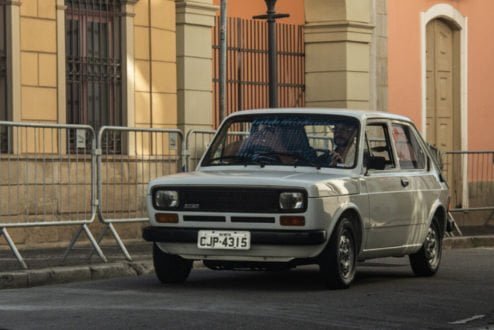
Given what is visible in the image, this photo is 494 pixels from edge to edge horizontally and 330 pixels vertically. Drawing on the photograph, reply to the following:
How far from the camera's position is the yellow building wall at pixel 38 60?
19016 mm

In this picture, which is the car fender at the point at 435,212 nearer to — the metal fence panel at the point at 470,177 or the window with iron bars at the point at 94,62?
the window with iron bars at the point at 94,62

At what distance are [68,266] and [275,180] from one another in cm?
304

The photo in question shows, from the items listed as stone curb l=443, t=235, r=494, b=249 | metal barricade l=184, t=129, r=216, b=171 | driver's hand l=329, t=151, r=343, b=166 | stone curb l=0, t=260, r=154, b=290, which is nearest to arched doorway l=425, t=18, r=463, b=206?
stone curb l=443, t=235, r=494, b=249

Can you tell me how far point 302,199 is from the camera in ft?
39.7

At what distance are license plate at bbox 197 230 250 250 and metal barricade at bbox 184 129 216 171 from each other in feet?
13.8

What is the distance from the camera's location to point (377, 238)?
43.7 ft

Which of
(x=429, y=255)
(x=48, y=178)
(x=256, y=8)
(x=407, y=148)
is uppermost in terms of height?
(x=256, y=8)

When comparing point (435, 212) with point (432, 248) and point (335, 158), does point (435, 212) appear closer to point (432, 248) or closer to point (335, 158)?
point (432, 248)

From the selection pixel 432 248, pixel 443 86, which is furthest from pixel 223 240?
pixel 443 86

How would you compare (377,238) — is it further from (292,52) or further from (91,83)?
(292,52)

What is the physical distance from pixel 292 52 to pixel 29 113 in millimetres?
7838

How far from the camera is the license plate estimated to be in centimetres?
1212

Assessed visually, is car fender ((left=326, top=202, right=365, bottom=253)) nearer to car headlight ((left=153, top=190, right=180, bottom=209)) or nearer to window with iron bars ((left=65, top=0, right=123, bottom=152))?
car headlight ((left=153, top=190, right=180, bottom=209))

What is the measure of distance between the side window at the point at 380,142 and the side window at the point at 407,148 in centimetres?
15
